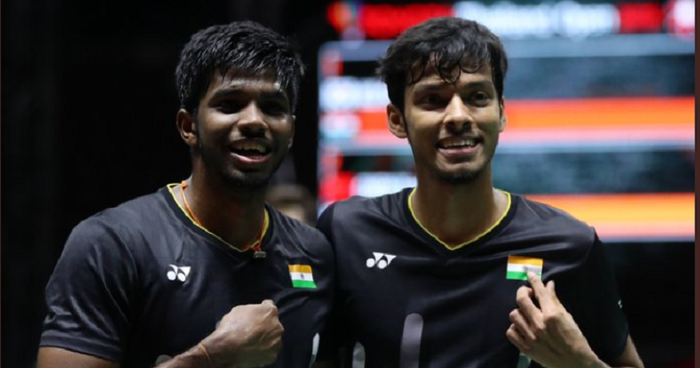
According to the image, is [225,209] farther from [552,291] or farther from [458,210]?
[552,291]

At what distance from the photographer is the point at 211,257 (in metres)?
3.47

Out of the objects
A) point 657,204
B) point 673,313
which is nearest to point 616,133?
point 657,204

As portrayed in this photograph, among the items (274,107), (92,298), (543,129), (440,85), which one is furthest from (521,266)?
(543,129)

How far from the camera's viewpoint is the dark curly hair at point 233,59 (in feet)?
11.4

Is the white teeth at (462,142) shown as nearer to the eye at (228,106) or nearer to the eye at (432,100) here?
the eye at (432,100)

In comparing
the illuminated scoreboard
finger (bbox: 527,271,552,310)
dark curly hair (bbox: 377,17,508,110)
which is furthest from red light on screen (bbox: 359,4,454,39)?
finger (bbox: 527,271,552,310)

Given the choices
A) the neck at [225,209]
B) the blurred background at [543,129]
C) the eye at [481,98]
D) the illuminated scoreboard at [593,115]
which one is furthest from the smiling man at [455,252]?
the illuminated scoreboard at [593,115]

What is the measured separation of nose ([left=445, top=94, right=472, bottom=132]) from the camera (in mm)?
3535

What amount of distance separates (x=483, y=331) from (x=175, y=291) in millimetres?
841

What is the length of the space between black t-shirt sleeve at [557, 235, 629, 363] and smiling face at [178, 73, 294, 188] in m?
0.88

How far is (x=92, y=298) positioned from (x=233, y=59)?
0.72 m

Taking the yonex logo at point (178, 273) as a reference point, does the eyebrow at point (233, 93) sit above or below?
above

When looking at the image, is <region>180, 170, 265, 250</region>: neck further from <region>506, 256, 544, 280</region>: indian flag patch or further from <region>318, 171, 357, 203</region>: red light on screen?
<region>318, 171, 357, 203</region>: red light on screen

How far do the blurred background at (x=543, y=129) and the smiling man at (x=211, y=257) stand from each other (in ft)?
11.6
